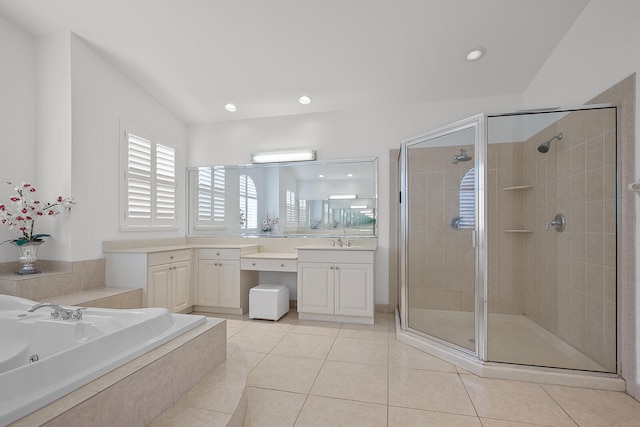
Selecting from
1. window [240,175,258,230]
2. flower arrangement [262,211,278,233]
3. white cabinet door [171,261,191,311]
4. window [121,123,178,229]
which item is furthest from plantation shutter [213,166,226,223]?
white cabinet door [171,261,191,311]

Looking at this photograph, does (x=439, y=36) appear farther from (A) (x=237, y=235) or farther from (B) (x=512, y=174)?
(A) (x=237, y=235)

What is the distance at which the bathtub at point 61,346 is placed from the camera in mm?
969

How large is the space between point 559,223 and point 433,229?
1013mm

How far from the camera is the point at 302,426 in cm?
154

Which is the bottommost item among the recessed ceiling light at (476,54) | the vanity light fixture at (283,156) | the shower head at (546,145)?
the shower head at (546,145)

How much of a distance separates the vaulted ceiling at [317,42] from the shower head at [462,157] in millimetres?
978

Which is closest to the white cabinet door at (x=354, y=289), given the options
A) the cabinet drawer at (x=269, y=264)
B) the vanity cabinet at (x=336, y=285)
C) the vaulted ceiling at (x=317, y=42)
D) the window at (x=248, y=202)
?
the vanity cabinet at (x=336, y=285)

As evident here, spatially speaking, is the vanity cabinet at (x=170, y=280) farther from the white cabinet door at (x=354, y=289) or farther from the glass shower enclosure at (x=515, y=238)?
the glass shower enclosure at (x=515, y=238)

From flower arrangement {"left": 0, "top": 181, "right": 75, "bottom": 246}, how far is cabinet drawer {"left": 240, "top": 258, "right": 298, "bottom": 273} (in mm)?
1750

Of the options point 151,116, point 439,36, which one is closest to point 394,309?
point 439,36

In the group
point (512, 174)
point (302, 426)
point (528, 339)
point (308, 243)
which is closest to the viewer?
point (302, 426)

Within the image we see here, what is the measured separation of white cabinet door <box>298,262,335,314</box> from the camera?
319 cm

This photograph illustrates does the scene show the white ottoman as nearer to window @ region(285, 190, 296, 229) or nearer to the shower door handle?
window @ region(285, 190, 296, 229)

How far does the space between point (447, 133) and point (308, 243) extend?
6.94ft
